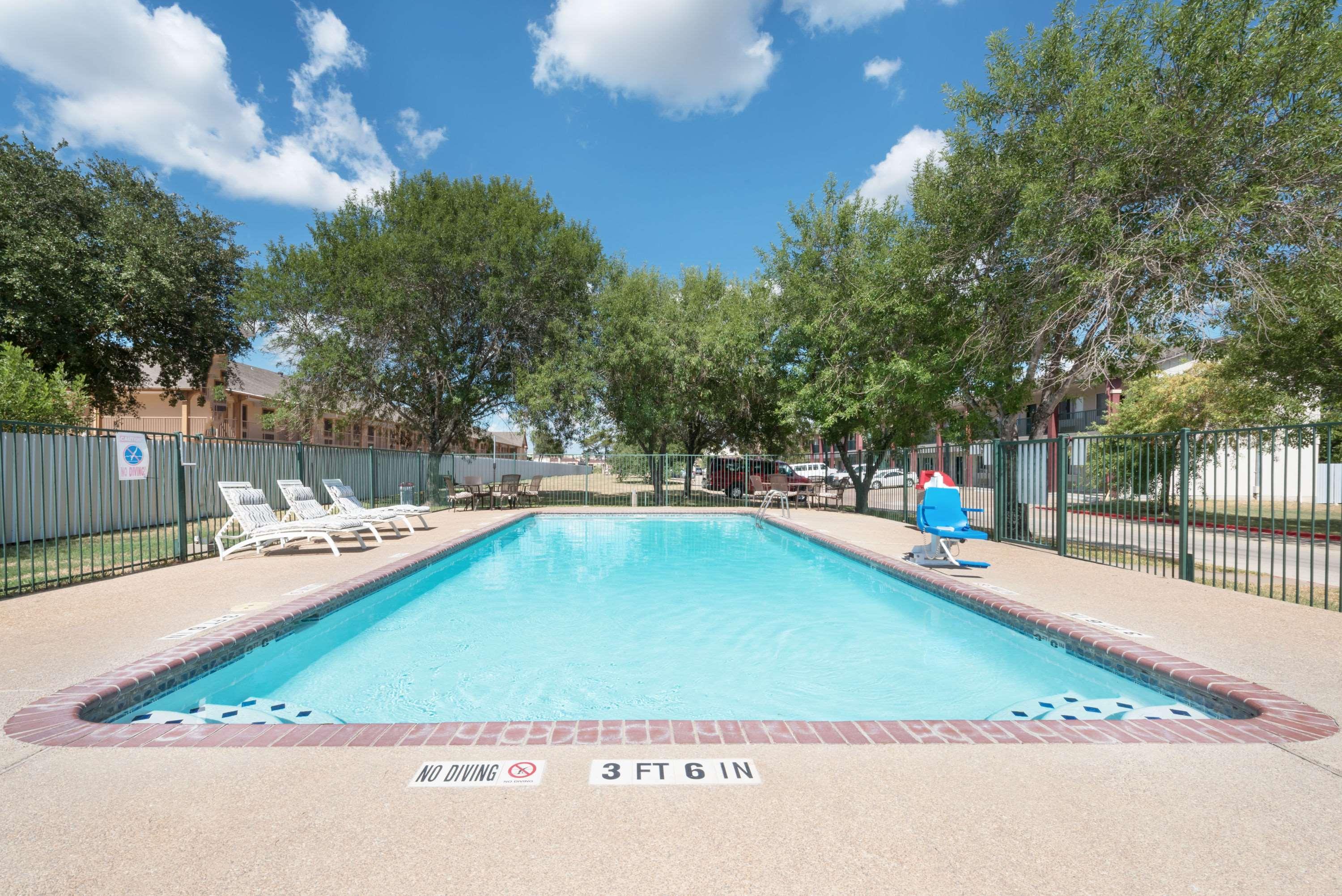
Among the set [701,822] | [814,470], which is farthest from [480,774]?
[814,470]

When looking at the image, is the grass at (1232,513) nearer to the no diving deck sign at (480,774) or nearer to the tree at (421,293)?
the no diving deck sign at (480,774)

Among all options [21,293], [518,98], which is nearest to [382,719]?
[518,98]

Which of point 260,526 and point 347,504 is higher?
point 347,504

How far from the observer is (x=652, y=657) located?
19.5 ft

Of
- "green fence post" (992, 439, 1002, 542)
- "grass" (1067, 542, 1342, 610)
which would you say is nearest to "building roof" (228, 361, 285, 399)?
"green fence post" (992, 439, 1002, 542)

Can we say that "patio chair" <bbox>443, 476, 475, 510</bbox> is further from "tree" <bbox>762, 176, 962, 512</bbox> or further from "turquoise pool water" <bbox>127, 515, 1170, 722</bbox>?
"turquoise pool water" <bbox>127, 515, 1170, 722</bbox>

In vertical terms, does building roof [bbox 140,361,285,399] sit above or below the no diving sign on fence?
above

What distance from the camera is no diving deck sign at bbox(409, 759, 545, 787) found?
266 cm

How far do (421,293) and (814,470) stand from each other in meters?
24.3

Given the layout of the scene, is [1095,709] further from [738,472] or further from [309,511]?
[738,472]

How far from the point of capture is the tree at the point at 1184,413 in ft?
35.7

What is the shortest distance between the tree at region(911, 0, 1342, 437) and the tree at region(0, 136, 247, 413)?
20065 mm

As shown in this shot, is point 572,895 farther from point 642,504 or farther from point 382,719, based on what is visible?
point 642,504

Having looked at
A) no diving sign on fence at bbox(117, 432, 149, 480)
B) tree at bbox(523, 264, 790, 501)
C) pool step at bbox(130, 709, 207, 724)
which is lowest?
pool step at bbox(130, 709, 207, 724)
